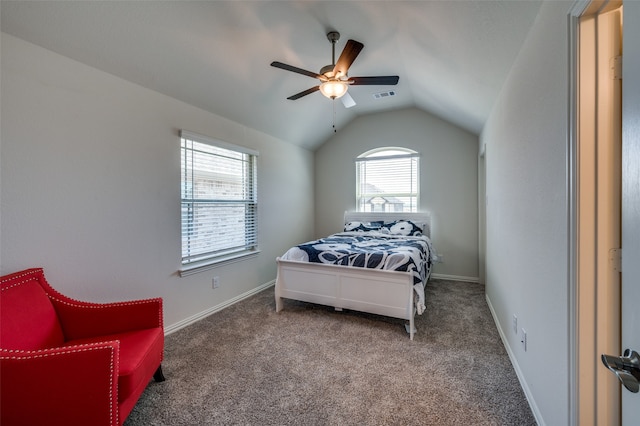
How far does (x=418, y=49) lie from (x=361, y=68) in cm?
73

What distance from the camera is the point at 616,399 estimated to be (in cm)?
106

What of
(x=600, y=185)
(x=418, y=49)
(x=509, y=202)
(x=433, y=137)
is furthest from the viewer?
(x=433, y=137)

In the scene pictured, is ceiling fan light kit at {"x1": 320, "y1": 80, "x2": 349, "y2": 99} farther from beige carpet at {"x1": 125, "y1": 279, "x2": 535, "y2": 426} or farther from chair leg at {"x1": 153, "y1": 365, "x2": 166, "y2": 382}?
chair leg at {"x1": 153, "y1": 365, "x2": 166, "y2": 382}

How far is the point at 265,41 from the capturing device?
2.48 meters

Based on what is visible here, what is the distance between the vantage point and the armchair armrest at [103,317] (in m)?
1.71

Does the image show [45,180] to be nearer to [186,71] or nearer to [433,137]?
[186,71]

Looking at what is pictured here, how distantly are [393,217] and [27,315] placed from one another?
431 centimetres

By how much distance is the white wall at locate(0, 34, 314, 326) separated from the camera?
175 centimetres

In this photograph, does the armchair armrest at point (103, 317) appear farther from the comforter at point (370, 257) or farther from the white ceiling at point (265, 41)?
the white ceiling at point (265, 41)

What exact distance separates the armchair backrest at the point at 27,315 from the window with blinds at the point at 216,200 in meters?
1.25

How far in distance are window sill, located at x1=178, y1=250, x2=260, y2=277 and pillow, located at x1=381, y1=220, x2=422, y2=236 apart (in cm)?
212

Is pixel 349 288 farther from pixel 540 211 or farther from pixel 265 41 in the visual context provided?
pixel 265 41

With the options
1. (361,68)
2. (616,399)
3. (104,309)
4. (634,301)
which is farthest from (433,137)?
(104,309)

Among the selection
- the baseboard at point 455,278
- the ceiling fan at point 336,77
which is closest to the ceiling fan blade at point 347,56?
the ceiling fan at point 336,77
